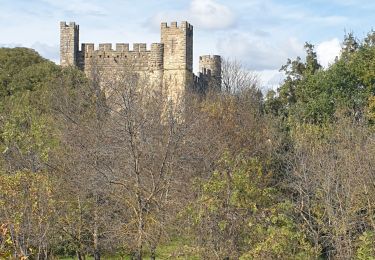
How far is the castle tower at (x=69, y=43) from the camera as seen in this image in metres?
46.8

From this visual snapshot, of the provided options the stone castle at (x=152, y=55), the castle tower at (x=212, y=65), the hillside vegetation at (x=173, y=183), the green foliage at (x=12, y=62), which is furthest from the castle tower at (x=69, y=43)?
the hillside vegetation at (x=173, y=183)

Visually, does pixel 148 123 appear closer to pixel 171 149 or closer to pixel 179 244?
pixel 171 149

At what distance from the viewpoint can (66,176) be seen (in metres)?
23.0

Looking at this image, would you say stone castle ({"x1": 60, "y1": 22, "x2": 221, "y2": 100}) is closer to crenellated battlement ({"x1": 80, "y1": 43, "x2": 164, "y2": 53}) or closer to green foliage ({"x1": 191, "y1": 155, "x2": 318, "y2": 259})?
crenellated battlement ({"x1": 80, "y1": 43, "x2": 164, "y2": 53})

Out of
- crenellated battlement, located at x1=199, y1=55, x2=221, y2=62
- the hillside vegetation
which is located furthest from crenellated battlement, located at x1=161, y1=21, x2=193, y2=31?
the hillside vegetation

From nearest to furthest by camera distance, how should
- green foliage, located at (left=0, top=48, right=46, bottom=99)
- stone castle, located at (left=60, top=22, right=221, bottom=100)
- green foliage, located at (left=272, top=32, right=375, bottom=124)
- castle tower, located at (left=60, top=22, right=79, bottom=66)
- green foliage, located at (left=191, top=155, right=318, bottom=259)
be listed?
green foliage, located at (left=191, top=155, right=318, bottom=259) → green foliage, located at (left=272, top=32, right=375, bottom=124) → green foliage, located at (left=0, top=48, right=46, bottom=99) → stone castle, located at (left=60, top=22, right=221, bottom=100) → castle tower, located at (left=60, top=22, right=79, bottom=66)

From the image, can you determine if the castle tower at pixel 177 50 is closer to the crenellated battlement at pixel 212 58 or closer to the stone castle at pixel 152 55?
the stone castle at pixel 152 55

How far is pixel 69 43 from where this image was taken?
154 feet

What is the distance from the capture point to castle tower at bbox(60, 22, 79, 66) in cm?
4681

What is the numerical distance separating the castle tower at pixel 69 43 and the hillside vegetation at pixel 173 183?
15335 mm

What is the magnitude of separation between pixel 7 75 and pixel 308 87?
16.2 metres

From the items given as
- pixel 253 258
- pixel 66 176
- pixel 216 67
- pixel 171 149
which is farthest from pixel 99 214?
pixel 216 67

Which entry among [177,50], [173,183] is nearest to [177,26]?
[177,50]

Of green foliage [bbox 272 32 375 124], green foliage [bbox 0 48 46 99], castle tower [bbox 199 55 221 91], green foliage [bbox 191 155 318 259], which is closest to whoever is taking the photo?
green foliage [bbox 191 155 318 259]
